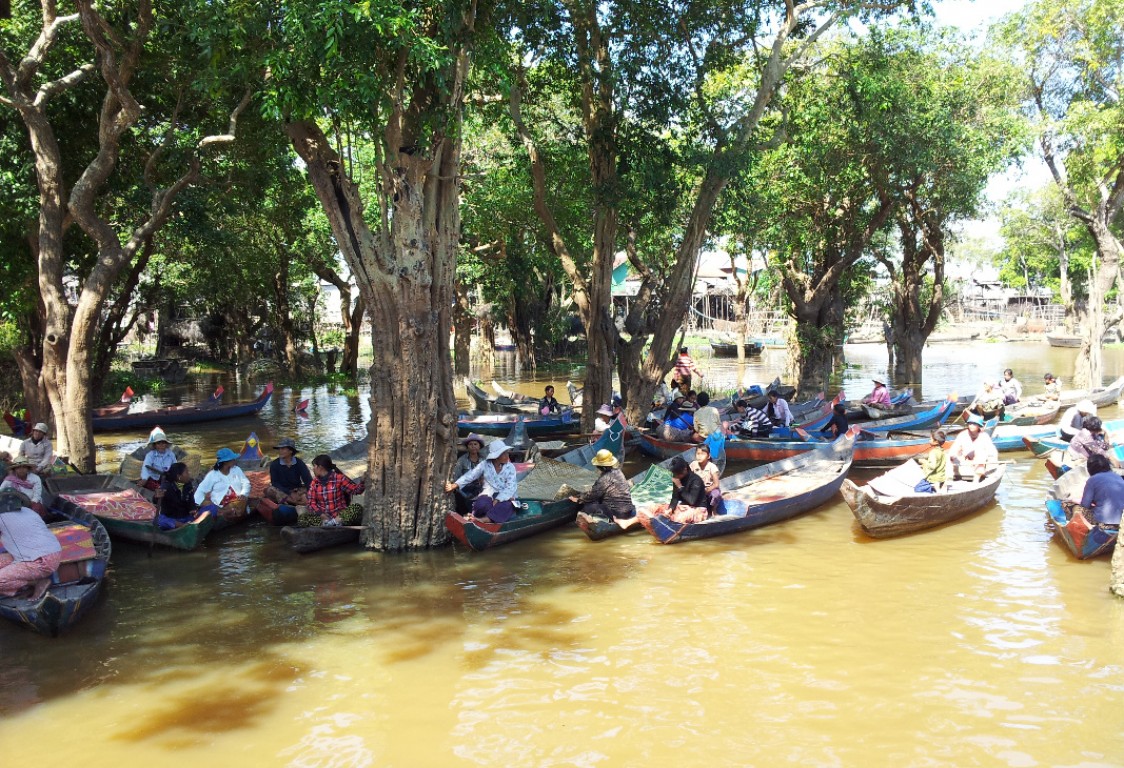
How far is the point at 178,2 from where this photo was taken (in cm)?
1095

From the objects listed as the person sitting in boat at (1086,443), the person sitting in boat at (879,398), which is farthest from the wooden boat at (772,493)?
the person sitting in boat at (879,398)

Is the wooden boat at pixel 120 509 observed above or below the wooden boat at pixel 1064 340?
below

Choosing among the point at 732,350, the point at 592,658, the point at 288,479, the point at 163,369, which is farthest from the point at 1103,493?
the point at 732,350

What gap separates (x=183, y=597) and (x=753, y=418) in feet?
34.2

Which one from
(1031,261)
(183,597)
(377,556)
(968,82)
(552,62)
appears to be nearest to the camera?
(183,597)

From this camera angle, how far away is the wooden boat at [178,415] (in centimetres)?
2047

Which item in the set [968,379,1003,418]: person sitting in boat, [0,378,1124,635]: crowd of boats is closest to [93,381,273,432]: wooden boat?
[0,378,1124,635]: crowd of boats

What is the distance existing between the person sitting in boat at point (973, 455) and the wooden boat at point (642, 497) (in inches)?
140

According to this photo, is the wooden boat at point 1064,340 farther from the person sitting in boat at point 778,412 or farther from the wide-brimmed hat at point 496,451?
the wide-brimmed hat at point 496,451

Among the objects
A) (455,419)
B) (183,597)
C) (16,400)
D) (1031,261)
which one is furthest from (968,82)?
(1031,261)

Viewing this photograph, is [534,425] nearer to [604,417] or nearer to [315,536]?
[604,417]

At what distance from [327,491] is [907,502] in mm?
6950

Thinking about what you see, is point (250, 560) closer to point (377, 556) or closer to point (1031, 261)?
point (377, 556)

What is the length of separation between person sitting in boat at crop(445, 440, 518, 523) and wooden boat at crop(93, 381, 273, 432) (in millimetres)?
13489
